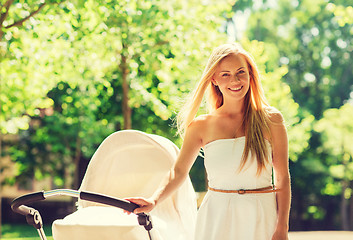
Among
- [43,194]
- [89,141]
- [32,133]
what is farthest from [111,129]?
[43,194]

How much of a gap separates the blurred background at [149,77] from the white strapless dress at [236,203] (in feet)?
2.05

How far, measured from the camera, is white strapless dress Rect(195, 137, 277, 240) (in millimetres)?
2514

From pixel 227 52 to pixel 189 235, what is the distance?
163 centimetres

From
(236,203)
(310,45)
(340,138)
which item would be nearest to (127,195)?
(236,203)

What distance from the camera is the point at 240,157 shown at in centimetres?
254

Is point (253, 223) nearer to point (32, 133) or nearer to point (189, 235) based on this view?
point (189, 235)

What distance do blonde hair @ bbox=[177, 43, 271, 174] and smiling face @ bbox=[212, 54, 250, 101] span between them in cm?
3

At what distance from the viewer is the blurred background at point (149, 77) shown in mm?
8469

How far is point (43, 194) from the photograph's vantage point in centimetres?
266

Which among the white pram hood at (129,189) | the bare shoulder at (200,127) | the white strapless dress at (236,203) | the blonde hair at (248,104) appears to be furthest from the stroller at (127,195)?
the blonde hair at (248,104)

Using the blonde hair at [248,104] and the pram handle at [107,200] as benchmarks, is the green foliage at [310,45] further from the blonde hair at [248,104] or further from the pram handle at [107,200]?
the pram handle at [107,200]

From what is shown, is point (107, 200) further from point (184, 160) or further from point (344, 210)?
point (344, 210)

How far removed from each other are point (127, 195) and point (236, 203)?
201 centimetres

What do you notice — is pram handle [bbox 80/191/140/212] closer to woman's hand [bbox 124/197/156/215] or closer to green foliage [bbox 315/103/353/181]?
woman's hand [bbox 124/197/156/215]
